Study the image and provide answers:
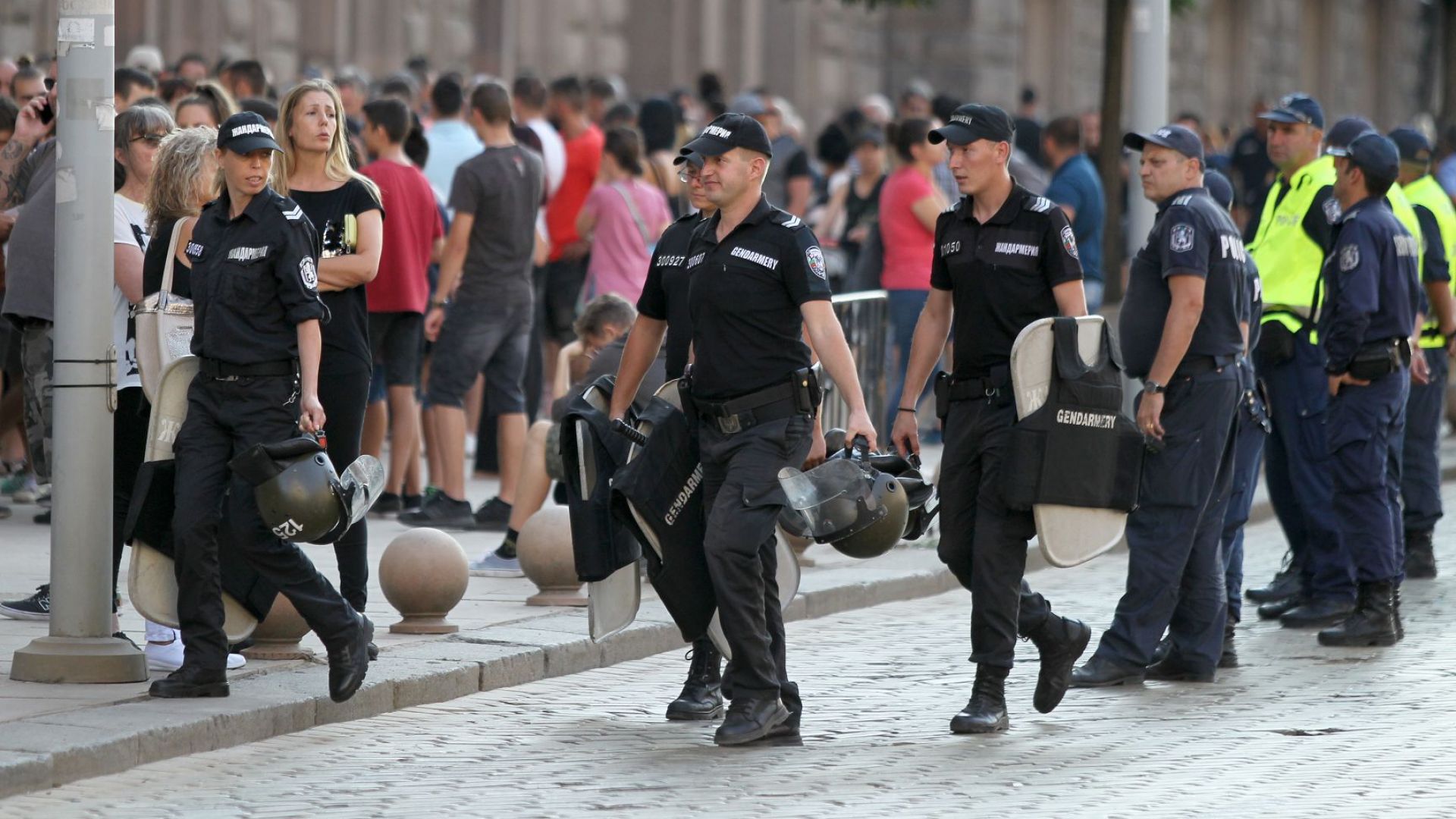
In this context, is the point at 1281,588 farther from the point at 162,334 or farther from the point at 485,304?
the point at 162,334

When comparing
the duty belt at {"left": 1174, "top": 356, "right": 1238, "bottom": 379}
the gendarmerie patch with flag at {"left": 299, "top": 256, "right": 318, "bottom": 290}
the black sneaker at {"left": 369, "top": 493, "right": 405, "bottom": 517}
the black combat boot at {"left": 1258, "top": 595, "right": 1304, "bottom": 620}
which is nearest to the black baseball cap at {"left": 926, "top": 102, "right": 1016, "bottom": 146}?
the duty belt at {"left": 1174, "top": 356, "right": 1238, "bottom": 379}

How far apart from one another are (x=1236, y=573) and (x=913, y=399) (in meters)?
2.21

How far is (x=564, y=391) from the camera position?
36.6 feet

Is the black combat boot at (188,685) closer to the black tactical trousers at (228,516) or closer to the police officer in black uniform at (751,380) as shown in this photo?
the black tactical trousers at (228,516)

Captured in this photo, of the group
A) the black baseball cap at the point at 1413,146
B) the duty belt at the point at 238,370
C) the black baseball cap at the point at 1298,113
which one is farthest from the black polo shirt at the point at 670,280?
the black baseball cap at the point at 1413,146

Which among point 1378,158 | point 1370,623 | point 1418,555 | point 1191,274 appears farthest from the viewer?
point 1418,555

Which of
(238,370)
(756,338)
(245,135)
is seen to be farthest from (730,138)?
(238,370)

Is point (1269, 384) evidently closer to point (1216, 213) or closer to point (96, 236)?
point (1216, 213)

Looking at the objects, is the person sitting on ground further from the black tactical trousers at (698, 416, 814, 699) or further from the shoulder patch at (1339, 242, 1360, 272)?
the shoulder patch at (1339, 242, 1360, 272)

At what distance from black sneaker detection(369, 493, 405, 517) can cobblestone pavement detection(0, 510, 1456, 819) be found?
3475 millimetres

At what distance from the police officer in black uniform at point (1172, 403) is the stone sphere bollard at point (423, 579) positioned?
2169 millimetres

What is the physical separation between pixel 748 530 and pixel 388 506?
17.7ft

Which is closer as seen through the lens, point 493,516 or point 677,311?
point 677,311

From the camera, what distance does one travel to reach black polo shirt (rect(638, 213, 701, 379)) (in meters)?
7.99
